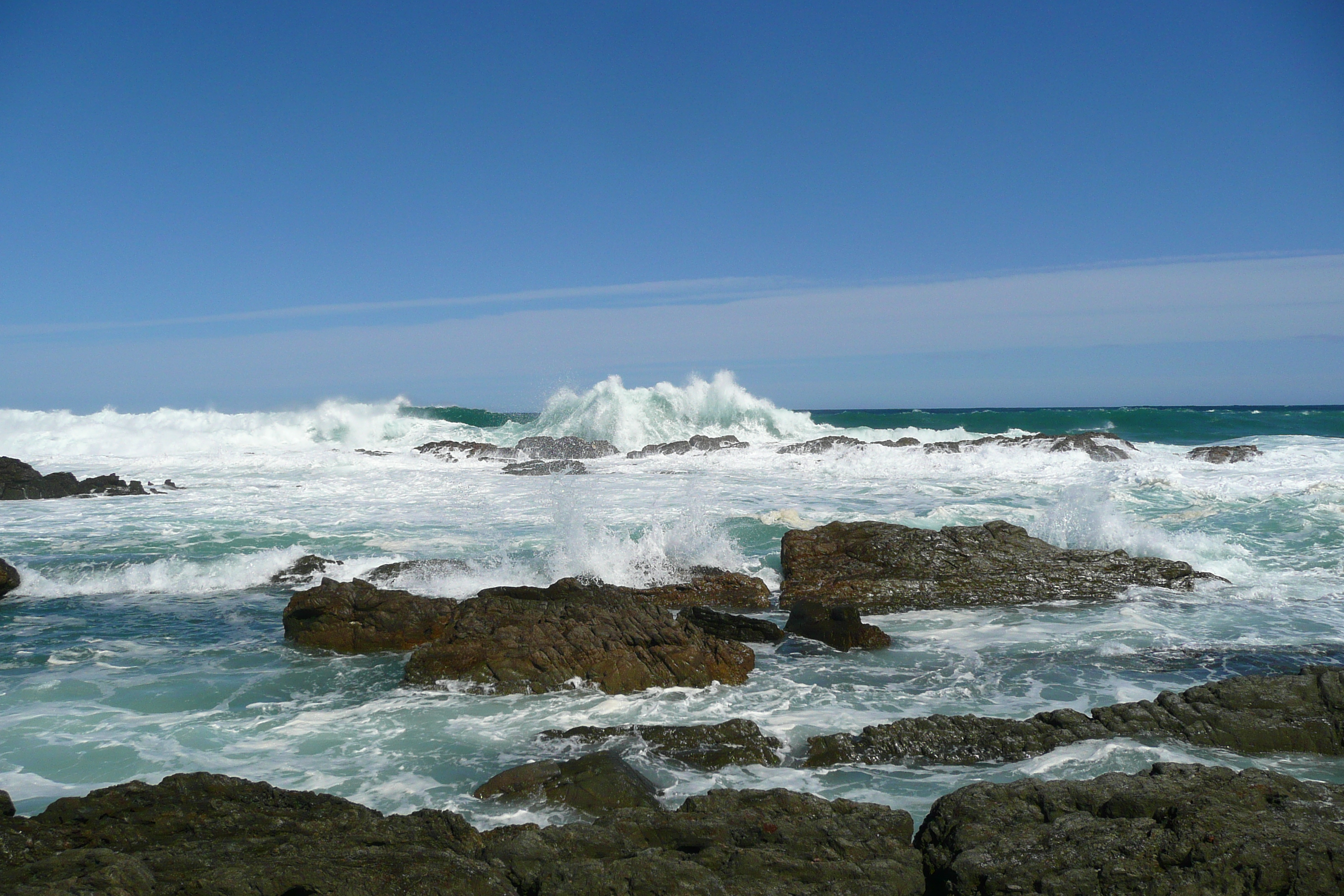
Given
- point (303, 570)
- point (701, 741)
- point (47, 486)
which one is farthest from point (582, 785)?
point (47, 486)

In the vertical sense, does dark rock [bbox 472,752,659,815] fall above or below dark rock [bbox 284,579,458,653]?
below

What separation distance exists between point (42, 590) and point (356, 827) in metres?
8.35

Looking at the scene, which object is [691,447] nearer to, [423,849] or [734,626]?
[734,626]

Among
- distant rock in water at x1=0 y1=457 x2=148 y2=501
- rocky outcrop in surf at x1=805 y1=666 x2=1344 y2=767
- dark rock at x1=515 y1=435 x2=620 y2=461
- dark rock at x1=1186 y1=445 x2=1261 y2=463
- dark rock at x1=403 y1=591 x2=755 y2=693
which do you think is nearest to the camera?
rocky outcrop in surf at x1=805 y1=666 x2=1344 y2=767

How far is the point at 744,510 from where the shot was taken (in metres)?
13.7

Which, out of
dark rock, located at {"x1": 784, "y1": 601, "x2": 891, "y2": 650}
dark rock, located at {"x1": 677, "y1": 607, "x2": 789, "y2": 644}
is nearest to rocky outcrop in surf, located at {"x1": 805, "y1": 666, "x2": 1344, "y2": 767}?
dark rock, located at {"x1": 784, "y1": 601, "x2": 891, "y2": 650}

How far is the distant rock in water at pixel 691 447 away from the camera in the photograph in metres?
26.3

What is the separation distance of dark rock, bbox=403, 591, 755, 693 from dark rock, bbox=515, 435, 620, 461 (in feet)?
64.4

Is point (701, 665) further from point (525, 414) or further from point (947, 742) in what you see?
point (525, 414)

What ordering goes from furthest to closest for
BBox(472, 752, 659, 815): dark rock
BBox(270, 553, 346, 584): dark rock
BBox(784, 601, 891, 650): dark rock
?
1. BBox(270, 553, 346, 584): dark rock
2. BBox(784, 601, 891, 650): dark rock
3. BBox(472, 752, 659, 815): dark rock

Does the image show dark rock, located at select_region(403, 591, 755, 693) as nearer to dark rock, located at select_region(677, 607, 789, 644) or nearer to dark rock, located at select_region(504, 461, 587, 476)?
dark rock, located at select_region(677, 607, 789, 644)

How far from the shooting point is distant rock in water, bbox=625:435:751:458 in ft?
86.3

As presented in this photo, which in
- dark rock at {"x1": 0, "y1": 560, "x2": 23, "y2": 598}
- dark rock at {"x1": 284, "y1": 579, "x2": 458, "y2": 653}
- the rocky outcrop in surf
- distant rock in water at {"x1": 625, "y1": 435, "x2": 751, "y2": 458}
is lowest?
the rocky outcrop in surf

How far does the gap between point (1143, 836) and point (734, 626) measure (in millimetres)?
4375
